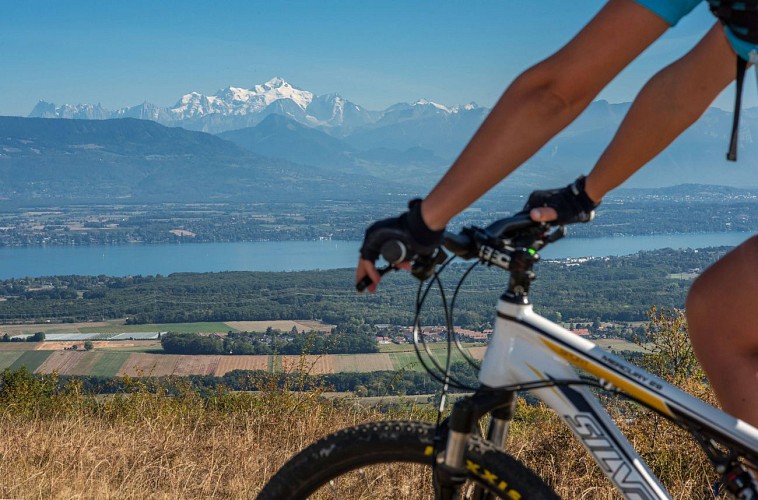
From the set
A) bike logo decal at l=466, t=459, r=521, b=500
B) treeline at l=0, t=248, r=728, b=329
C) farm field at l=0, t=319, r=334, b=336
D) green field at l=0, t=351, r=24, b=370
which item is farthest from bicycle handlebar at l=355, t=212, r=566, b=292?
farm field at l=0, t=319, r=334, b=336

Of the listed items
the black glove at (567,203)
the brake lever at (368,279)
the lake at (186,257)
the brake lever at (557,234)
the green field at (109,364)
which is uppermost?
the black glove at (567,203)

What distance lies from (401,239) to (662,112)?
0.58 metres

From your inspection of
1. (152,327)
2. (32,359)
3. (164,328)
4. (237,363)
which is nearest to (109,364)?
(32,359)

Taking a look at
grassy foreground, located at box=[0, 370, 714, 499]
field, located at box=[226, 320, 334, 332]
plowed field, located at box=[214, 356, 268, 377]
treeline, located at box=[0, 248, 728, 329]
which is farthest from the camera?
field, located at box=[226, 320, 334, 332]

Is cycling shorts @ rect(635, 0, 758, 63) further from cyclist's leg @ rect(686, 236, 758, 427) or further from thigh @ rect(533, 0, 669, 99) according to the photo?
cyclist's leg @ rect(686, 236, 758, 427)

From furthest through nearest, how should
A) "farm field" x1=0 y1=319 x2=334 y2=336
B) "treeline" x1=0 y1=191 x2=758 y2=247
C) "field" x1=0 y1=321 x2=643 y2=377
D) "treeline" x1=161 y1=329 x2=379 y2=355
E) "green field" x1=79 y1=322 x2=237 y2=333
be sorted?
"treeline" x1=0 y1=191 x2=758 y2=247 < "green field" x1=79 y1=322 x2=237 y2=333 < "farm field" x1=0 y1=319 x2=334 y2=336 < "treeline" x1=161 y1=329 x2=379 y2=355 < "field" x1=0 y1=321 x2=643 y2=377

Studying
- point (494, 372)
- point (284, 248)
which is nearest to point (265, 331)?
point (494, 372)

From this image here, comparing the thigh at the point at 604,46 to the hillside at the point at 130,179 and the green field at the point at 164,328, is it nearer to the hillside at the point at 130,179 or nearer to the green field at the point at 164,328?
the green field at the point at 164,328

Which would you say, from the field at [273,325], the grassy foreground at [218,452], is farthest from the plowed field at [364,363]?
the field at [273,325]

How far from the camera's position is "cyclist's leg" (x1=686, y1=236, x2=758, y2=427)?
4.78 feet

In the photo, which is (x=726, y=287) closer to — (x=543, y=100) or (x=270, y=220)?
(x=543, y=100)

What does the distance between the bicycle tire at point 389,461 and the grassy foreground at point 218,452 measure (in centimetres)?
97

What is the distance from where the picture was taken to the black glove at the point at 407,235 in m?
1.42

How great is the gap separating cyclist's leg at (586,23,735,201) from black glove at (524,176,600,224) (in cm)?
3
